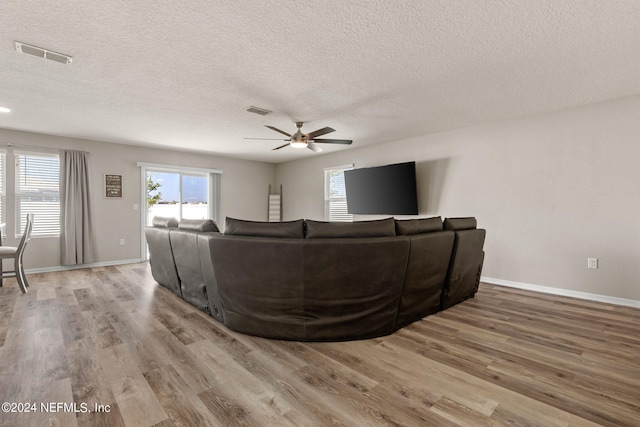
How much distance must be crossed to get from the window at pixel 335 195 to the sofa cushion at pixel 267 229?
4126mm

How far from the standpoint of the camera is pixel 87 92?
325cm

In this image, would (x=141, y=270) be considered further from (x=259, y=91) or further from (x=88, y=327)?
(x=259, y=91)

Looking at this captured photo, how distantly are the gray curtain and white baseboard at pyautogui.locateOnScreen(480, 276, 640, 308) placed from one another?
6.61m

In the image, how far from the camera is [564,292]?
147 inches

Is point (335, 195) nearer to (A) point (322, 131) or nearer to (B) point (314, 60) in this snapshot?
(A) point (322, 131)

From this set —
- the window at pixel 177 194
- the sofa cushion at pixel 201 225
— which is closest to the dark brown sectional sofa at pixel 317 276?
the sofa cushion at pixel 201 225

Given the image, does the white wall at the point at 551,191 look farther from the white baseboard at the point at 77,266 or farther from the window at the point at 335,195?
the white baseboard at the point at 77,266

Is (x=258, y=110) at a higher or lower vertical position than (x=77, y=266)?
higher

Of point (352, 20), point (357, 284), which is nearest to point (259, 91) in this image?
point (352, 20)

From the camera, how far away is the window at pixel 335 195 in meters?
6.58

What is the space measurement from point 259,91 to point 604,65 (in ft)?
10.6

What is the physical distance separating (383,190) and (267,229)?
351 cm

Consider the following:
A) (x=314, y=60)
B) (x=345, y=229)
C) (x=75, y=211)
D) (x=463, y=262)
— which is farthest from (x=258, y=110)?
(x=75, y=211)

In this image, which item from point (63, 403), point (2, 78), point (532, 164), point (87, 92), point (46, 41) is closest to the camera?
point (63, 403)
